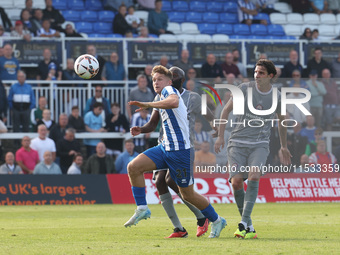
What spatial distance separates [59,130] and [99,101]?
4.79ft

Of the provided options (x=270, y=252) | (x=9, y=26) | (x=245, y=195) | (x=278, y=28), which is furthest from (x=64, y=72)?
(x=270, y=252)

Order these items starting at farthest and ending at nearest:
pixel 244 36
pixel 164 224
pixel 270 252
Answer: pixel 244 36 → pixel 164 224 → pixel 270 252

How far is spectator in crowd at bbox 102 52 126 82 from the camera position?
22156mm

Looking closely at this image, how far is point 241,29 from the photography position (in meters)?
27.5

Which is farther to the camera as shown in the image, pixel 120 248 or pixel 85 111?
pixel 85 111

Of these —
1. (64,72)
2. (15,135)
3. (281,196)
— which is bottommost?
(281,196)

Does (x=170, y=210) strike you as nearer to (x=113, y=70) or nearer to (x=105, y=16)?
(x=113, y=70)

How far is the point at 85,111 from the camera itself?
70.7 feet

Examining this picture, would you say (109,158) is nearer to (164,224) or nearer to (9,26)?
(9,26)

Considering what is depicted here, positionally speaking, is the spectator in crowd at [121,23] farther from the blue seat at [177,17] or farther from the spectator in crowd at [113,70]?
the blue seat at [177,17]

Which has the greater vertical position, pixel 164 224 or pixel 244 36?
pixel 244 36

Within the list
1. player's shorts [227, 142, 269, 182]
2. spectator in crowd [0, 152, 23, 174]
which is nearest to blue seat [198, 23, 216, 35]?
spectator in crowd [0, 152, 23, 174]

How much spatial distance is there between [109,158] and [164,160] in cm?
1119

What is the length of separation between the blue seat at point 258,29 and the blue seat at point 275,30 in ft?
0.72
